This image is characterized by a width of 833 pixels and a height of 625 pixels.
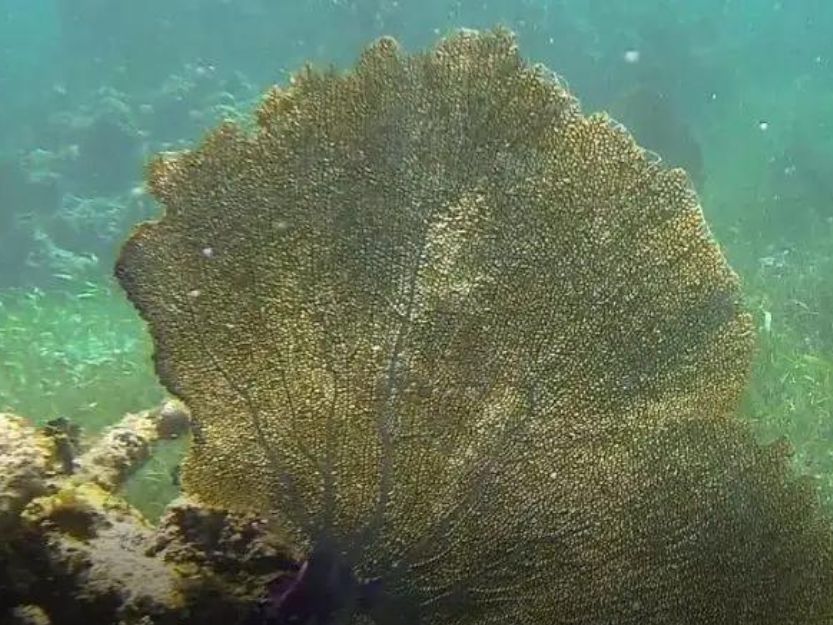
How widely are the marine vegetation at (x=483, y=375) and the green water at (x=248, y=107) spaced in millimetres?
2460

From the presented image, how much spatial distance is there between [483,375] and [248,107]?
17597mm

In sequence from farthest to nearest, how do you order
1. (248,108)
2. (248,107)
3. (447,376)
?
(248,107) → (248,108) → (447,376)

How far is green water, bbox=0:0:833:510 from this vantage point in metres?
8.62

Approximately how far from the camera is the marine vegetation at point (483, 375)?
3.09 meters

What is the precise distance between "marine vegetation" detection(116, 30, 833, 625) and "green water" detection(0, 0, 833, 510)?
2.46 meters

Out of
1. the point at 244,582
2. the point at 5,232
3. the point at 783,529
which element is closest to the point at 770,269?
the point at 783,529

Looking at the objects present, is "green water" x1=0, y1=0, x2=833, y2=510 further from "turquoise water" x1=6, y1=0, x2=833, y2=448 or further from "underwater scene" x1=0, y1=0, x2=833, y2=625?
"underwater scene" x1=0, y1=0, x2=833, y2=625

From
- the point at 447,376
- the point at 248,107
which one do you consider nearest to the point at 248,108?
the point at 248,107

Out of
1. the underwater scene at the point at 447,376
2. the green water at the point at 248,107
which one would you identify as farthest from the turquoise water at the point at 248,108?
the underwater scene at the point at 447,376

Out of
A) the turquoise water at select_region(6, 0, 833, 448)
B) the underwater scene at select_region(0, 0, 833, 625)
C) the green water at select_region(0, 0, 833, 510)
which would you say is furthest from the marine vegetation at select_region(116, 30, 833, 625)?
the turquoise water at select_region(6, 0, 833, 448)

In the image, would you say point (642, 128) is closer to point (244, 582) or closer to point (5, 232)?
point (5, 232)

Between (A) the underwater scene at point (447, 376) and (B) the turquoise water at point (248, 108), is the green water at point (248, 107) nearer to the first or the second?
(B) the turquoise water at point (248, 108)

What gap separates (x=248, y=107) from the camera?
19.7 metres

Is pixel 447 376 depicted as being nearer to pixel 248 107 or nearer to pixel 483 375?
pixel 483 375
